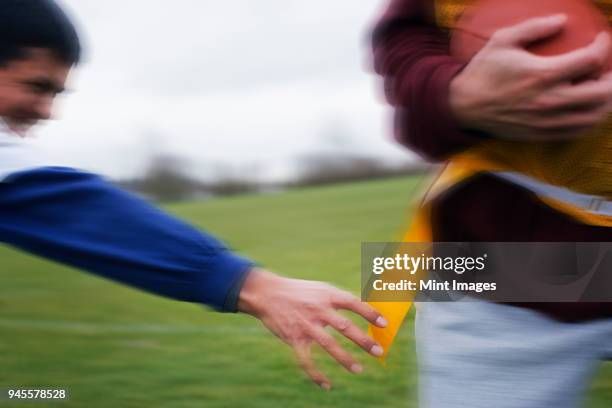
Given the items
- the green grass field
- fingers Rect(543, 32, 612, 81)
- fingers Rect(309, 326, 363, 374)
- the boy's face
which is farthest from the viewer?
the green grass field

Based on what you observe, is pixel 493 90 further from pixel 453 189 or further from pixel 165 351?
pixel 165 351

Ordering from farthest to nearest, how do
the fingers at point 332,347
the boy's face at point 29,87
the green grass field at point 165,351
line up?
the green grass field at point 165,351 → the boy's face at point 29,87 → the fingers at point 332,347

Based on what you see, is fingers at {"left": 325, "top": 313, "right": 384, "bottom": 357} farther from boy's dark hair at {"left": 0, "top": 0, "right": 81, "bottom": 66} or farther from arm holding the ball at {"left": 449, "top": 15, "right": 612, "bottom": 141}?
boy's dark hair at {"left": 0, "top": 0, "right": 81, "bottom": 66}

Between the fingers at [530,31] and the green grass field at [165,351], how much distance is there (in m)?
0.37

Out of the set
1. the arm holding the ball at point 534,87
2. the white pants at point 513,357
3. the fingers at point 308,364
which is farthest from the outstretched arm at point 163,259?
the arm holding the ball at point 534,87

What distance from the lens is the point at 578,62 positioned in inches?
34.5

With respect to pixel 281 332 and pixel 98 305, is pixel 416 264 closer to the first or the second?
pixel 281 332

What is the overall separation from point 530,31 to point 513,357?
15.0 inches

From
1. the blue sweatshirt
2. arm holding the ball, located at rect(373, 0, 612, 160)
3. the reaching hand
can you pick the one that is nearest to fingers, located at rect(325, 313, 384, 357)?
the reaching hand

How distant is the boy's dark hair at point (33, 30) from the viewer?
128 cm

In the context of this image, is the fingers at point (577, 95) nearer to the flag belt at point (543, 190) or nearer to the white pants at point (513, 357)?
the flag belt at point (543, 190)

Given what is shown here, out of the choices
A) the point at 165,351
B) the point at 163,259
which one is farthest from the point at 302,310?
the point at 165,351

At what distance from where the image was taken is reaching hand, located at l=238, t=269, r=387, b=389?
3.31ft

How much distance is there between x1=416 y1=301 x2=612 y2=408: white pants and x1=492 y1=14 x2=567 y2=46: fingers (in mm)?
326
